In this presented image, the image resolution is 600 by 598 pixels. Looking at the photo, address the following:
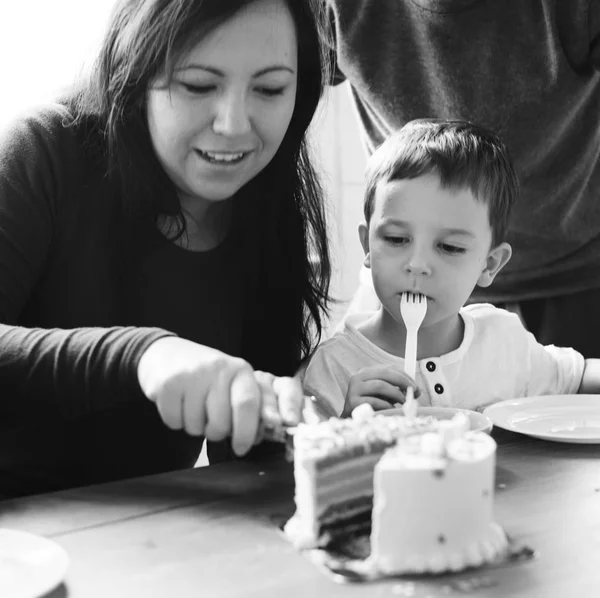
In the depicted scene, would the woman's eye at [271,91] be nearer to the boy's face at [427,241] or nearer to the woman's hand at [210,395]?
the boy's face at [427,241]

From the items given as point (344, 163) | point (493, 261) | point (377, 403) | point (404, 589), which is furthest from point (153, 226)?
point (344, 163)


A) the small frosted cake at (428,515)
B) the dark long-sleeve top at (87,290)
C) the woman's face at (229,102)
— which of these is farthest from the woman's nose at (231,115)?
the small frosted cake at (428,515)

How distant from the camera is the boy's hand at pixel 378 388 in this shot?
1227mm

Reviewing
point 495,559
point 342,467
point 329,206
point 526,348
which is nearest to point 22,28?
point 329,206

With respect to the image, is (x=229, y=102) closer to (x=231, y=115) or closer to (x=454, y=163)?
(x=231, y=115)

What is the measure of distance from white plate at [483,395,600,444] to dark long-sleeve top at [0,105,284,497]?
0.42 m

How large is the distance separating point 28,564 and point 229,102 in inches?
27.7

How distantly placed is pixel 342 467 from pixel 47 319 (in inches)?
26.1

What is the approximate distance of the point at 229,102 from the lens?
4.11 ft

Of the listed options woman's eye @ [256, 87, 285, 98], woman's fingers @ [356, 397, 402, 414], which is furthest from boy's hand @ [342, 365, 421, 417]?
woman's eye @ [256, 87, 285, 98]

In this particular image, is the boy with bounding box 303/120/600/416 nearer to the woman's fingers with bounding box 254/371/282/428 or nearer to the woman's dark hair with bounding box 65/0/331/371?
the woman's dark hair with bounding box 65/0/331/371

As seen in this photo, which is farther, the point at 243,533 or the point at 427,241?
the point at 427,241

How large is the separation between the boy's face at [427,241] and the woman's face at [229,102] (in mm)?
216

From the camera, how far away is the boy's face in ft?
4.52
